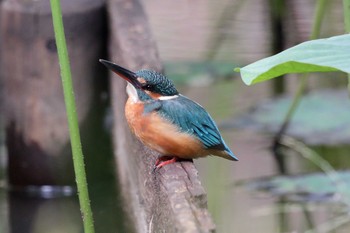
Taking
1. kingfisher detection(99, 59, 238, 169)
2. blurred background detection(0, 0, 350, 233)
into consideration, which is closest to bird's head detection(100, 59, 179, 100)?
kingfisher detection(99, 59, 238, 169)

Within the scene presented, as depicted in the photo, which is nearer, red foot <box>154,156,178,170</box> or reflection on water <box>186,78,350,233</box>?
red foot <box>154,156,178,170</box>

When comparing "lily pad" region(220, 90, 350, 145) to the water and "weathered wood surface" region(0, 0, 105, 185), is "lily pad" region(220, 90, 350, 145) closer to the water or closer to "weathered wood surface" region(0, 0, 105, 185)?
the water

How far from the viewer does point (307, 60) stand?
1.79 meters

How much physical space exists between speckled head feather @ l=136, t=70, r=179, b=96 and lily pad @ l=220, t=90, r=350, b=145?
2.14 m

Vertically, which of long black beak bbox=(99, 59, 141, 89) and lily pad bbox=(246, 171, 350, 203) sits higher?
long black beak bbox=(99, 59, 141, 89)

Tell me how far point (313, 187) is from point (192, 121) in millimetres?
1692

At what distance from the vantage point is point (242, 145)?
15.8ft

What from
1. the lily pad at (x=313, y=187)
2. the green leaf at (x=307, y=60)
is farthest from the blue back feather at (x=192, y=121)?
the lily pad at (x=313, y=187)

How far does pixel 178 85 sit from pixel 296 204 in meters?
1.32

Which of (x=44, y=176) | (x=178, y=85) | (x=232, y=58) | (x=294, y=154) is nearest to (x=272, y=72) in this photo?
(x=44, y=176)

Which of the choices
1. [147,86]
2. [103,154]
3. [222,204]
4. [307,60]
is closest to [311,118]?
[222,204]

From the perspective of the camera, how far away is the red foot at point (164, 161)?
240 centimetres

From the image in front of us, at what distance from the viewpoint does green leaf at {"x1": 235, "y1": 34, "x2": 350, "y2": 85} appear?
177 centimetres

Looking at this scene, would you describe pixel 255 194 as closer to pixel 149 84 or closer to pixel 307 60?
pixel 149 84
